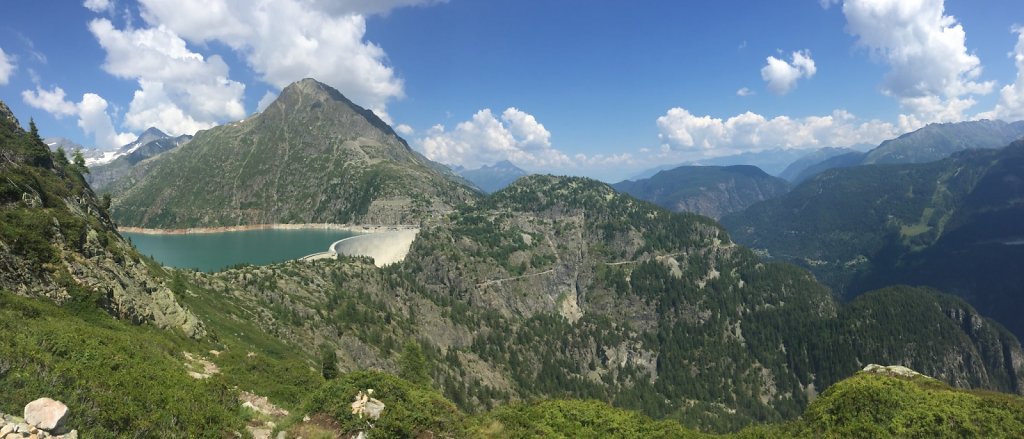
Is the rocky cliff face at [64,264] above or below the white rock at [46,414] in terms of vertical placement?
above

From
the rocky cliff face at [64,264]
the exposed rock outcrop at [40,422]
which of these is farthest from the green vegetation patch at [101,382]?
the rocky cliff face at [64,264]

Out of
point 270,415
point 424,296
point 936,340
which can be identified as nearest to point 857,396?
Answer: point 270,415

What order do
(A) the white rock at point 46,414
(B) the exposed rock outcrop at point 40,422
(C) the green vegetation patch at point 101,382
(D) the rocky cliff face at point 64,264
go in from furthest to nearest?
(D) the rocky cliff face at point 64,264 → (C) the green vegetation patch at point 101,382 → (A) the white rock at point 46,414 → (B) the exposed rock outcrop at point 40,422

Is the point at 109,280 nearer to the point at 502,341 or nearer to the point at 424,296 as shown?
the point at 424,296

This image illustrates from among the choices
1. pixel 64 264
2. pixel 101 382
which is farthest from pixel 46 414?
pixel 64 264

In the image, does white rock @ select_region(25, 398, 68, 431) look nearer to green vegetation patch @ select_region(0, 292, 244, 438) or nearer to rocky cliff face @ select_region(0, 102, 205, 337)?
green vegetation patch @ select_region(0, 292, 244, 438)

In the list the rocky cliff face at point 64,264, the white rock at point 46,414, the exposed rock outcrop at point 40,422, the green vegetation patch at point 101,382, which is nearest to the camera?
the exposed rock outcrop at point 40,422

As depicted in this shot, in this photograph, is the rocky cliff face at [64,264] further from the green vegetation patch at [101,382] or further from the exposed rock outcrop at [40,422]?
the exposed rock outcrop at [40,422]

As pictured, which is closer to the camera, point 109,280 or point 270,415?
point 270,415
